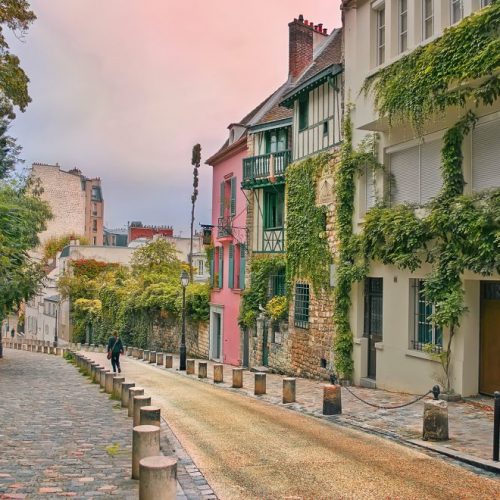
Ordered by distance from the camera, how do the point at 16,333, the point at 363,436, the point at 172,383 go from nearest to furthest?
1. the point at 363,436
2. the point at 172,383
3. the point at 16,333

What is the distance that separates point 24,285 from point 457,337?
56.2 ft

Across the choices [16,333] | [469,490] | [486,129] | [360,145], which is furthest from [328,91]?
[16,333]

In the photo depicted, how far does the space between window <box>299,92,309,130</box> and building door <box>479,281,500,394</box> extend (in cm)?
943

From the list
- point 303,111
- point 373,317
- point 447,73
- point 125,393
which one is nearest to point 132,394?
point 125,393

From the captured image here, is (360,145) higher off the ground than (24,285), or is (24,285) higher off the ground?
(360,145)

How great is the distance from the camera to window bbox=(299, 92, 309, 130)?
19312mm

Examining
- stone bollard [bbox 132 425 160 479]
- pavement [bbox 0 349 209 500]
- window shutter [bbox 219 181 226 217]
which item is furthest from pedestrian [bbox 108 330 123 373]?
stone bollard [bbox 132 425 160 479]

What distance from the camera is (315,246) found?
58.0ft

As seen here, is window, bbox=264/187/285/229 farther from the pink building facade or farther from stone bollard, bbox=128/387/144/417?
stone bollard, bbox=128/387/144/417

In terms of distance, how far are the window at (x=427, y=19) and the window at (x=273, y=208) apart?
434 inches

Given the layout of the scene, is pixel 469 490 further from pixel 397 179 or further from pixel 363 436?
pixel 397 179

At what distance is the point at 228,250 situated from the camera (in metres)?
27.4

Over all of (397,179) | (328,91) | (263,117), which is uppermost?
(263,117)

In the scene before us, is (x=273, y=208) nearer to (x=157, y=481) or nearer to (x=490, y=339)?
(x=490, y=339)
